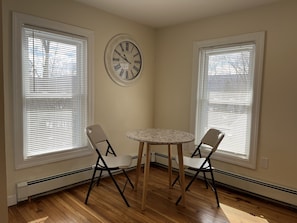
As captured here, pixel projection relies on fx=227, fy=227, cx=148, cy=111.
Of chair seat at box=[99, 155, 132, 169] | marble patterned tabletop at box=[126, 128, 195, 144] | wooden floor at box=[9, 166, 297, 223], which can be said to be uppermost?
marble patterned tabletop at box=[126, 128, 195, 144]

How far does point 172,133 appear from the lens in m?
2.72

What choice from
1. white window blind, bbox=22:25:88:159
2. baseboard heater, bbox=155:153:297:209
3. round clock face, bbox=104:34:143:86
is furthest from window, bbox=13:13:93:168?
baseboard heater, bbox=155:153:297:209

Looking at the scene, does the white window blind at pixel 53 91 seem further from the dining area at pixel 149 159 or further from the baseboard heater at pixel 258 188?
the baseboard heater at pixel 258 188

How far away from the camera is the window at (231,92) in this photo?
2.72 metres

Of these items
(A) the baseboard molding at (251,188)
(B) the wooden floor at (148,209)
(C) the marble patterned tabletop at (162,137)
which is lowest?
(B) the wooden floor at (148,209)

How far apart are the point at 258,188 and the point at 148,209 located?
53.9 inches

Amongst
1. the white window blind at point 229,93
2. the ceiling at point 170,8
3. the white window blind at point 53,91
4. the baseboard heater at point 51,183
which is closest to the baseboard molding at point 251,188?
the baseboard heater at point 51,183

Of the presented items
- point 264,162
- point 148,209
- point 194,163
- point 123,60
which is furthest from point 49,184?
point 264,162

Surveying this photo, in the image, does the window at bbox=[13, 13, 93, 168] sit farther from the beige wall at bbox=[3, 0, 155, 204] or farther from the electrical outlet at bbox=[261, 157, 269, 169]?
the electrical outlet at bbox=[261, 157, 269, 169]

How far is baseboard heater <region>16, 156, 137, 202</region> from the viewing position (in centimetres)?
240

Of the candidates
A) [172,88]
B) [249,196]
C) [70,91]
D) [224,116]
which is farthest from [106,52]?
[249,196]

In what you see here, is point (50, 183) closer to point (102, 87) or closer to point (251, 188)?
point (102, 87)

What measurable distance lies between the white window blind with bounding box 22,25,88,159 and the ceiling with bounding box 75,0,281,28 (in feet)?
1.92

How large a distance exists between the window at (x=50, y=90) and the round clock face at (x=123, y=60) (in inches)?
12.6
